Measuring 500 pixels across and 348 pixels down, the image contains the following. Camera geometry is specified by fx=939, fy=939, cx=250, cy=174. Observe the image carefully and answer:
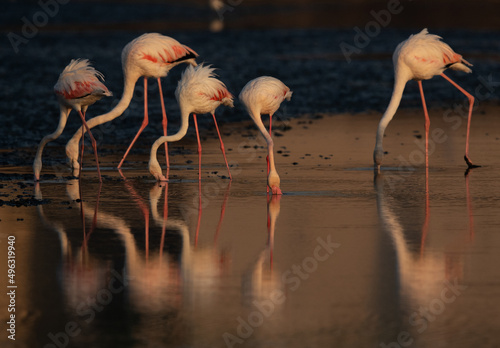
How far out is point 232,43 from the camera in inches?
1258

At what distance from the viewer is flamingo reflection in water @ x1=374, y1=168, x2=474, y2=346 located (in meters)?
5.13

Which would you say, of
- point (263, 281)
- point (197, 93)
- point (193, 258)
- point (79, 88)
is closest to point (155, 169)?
point (197, 93)

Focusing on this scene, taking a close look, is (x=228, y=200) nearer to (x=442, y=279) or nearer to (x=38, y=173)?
(x=38, y=173)

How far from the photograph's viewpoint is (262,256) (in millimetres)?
6566

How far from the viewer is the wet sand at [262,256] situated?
16.7 ft

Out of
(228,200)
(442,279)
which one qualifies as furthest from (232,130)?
(442,279)

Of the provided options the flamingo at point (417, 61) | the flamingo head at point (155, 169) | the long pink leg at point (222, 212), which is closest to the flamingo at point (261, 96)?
the long pink leg at point (222, 212)

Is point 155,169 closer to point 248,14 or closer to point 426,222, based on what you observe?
point 426,222

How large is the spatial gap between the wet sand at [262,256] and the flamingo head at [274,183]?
18 centimetres

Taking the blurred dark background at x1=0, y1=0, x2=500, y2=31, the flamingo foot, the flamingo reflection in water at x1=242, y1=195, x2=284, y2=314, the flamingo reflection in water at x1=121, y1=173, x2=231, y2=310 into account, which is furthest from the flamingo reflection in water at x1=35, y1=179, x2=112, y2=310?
the blurred dark background at x1=0, y1=0, x2=500, y2=31

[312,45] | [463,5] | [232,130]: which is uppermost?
[463,5]

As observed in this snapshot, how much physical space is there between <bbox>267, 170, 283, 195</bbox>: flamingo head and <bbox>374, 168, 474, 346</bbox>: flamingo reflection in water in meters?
1.24

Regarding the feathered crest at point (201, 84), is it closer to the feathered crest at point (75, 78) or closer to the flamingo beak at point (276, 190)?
the feathered crest at point (75, 78)

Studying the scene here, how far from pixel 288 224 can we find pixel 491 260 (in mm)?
1848
